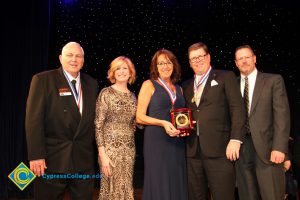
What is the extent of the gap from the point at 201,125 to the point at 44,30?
3.85 meters

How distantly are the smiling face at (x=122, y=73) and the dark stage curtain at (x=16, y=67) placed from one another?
2.89m

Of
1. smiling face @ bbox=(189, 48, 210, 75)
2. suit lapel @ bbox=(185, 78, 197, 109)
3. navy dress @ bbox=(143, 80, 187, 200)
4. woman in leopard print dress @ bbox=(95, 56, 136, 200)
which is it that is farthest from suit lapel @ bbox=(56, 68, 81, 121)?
smiling face @ bbox=(189, 48, 210, 75)

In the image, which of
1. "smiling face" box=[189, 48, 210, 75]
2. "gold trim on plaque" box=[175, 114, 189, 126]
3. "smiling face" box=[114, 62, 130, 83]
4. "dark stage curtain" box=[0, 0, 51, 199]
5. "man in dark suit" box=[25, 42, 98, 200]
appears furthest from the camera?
"dark stage curtain" box=[0, 0, 51, 199]

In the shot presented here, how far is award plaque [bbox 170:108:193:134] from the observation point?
2725 mm

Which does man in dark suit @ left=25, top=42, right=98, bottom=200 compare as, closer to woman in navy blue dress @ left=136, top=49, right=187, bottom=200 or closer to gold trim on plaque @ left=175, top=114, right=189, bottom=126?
woman in navy blue dress @ left=136, top=49, right=187, bottom=200

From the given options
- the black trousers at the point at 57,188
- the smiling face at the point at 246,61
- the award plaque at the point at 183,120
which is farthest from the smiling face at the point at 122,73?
the smiling face at the point at 246,61

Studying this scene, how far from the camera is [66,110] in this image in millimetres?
2709

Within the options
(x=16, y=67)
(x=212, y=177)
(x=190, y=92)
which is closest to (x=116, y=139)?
(x=190, y=92)

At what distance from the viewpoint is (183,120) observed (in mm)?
2725

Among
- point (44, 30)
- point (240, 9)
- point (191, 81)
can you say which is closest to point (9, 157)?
point (44, 30)

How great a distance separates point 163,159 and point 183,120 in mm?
474

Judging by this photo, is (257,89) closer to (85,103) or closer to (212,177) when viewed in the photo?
(212,177)

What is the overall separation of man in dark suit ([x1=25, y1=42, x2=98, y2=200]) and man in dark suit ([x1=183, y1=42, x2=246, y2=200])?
3.16ft

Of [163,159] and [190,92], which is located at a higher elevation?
[190,92]
